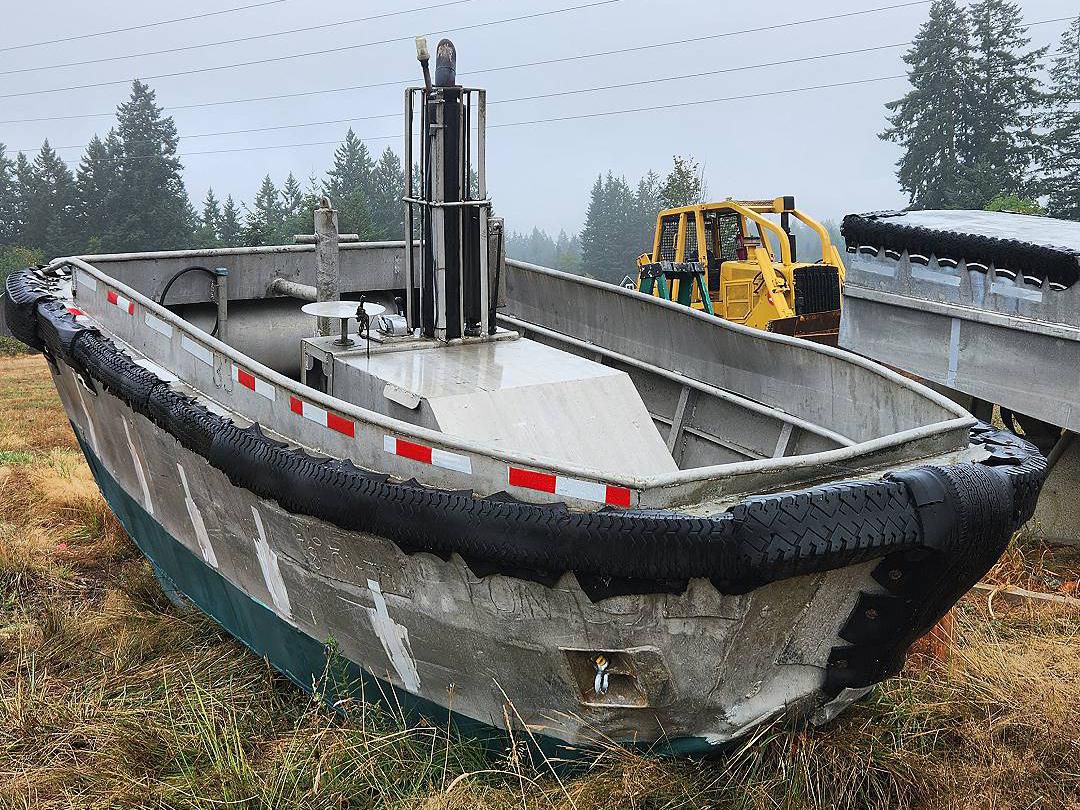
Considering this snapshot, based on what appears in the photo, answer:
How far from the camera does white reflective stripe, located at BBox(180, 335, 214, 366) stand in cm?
455

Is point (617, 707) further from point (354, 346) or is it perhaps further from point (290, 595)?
point (354, 346)

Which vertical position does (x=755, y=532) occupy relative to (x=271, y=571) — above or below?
above

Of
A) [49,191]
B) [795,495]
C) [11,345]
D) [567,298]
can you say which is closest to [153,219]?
[49,191]

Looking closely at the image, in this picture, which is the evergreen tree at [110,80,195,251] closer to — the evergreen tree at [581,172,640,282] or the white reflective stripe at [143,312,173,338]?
the evergreen tree at [581,172,640,282]

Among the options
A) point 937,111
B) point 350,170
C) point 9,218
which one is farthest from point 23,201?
point 937,111

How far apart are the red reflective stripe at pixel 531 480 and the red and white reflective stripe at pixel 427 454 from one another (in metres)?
0.16

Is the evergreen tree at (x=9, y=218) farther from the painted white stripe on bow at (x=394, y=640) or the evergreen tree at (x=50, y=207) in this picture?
the painted white stripe on bow at (x=394, y=640)

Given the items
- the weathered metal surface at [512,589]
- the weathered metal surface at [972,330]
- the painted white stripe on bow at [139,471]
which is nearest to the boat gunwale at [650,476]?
the weathered metal surface at [512,589]

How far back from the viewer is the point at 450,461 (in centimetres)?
353

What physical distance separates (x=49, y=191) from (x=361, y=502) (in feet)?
213

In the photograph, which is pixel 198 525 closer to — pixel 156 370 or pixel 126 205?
pixel 156 370

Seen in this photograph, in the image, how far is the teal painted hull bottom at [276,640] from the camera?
380 cm

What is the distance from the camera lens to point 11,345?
105 ft

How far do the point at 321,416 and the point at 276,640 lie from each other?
44.7 inches
